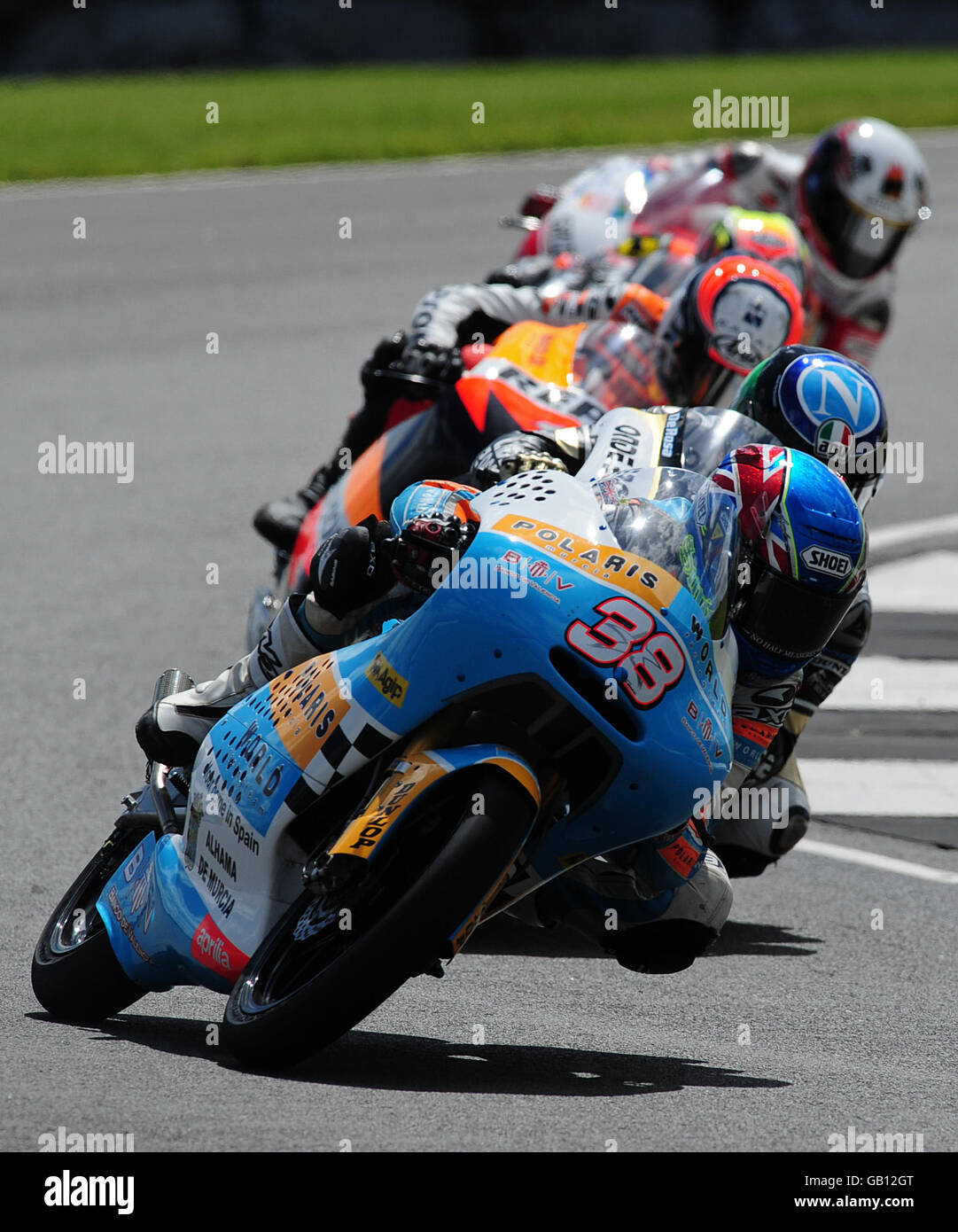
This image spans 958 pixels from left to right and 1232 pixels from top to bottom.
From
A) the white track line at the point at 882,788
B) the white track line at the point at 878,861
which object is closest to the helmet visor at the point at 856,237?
the white track line at the point at 882,788

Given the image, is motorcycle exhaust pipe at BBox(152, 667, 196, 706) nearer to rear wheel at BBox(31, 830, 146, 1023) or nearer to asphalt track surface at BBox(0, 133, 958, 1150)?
rear wheel at BBox(31, 830, 146, 1023)

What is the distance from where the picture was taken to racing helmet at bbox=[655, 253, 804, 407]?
6414 millimetres

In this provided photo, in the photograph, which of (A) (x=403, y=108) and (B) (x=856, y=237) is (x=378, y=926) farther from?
(A) (x=403, y=108)

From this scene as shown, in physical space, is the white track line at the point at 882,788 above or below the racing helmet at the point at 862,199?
below

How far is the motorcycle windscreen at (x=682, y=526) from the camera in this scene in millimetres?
4180

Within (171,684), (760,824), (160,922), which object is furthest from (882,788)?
(160,922)

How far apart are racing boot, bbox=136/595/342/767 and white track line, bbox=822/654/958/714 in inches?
147

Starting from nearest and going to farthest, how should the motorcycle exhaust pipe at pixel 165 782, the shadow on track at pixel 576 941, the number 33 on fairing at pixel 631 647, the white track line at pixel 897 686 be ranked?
the number 33 on fairing at pixel 631 647 → the motorcycle exhaust pipe at pixel 165 782 → the shadow on track at pixel 576 941 → the white track line at pixel 897 686

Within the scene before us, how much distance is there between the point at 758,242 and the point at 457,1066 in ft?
14.1

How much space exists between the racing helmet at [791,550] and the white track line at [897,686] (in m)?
3.57

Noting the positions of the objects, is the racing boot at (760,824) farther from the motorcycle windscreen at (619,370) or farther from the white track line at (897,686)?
the white track line at (897,686)

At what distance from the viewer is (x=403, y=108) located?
76.2 ft

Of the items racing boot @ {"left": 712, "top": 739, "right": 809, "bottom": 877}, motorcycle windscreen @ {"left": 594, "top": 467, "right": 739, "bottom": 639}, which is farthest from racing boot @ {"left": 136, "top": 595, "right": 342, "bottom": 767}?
racing boot @ {"left": 712, "top": 739, "right": 809, "bottom": 877}

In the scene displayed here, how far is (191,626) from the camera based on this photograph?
8.66m
